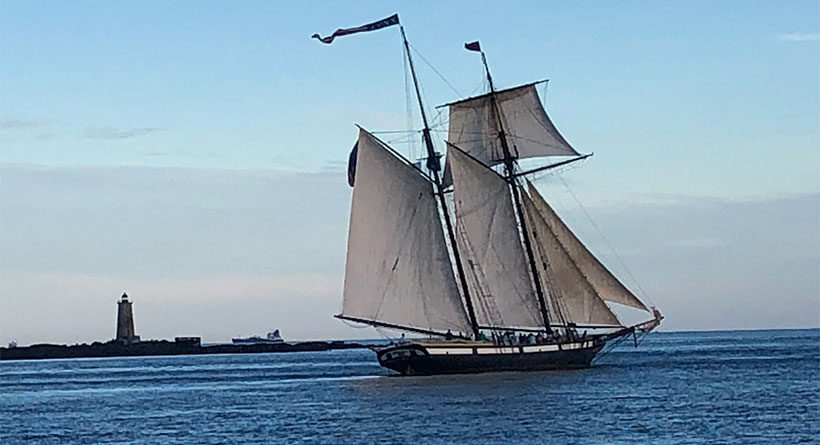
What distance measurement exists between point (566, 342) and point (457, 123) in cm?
1472

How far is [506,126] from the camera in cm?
9325

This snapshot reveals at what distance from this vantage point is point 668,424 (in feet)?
183

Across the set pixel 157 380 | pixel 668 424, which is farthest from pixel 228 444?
pixel 157 380

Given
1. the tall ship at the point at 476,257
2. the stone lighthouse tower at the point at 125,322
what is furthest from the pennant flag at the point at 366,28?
the stone lighthouse tower at the point at 125,322

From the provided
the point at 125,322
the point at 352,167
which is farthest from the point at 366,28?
the point at 125,322

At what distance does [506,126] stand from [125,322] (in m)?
90.8

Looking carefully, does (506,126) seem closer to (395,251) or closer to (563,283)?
(563,283)

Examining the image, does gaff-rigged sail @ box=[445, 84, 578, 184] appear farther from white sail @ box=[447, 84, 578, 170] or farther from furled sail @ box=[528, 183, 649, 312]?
furled sail @ box=[528, 183, 649, 312]

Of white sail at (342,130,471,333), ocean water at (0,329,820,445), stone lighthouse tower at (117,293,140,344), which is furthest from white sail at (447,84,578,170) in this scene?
stone lighthouse tower at (117,293,140,344)

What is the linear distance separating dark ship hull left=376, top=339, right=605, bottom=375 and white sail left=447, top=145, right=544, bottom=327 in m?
1.84

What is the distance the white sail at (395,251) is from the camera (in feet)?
271

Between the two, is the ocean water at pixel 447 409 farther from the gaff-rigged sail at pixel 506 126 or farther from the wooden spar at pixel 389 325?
the gaff-rigged sail at pixel 506 126

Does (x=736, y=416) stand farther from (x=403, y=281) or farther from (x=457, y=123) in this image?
(x=457, y=123)

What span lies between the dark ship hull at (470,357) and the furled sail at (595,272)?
197 inches
